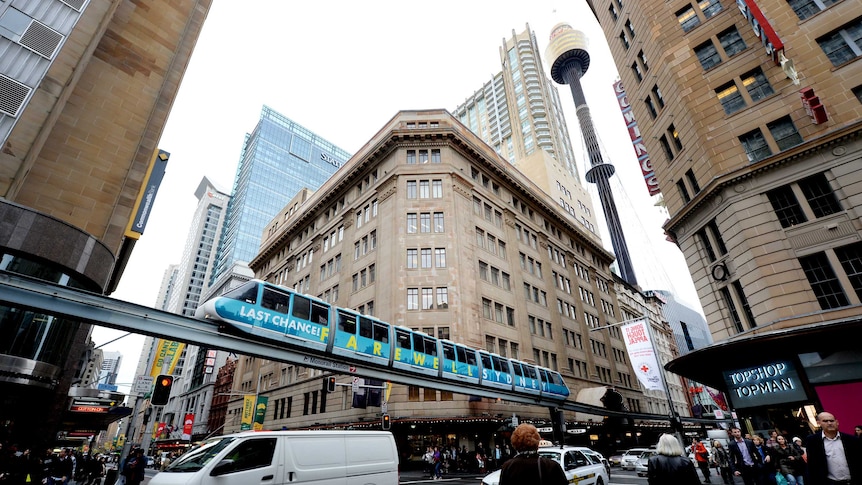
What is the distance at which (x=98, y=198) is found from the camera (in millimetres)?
20906

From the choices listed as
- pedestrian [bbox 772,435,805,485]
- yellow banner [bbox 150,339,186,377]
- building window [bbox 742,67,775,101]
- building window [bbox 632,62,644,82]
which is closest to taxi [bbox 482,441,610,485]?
pedestrian [bbox 772,435,805,485]

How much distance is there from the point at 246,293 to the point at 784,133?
2655cm

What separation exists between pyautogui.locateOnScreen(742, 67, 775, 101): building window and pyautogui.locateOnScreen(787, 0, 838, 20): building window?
3.15m

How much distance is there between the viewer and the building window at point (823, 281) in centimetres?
1656

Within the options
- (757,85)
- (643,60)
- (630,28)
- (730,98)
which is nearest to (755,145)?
(730,98)

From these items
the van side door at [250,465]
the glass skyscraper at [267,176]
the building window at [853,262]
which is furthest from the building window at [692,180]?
the glass skyscraper at [267,176]

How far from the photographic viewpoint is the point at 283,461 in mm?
8391

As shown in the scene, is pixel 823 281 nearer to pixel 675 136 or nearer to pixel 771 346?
pixel 771 346

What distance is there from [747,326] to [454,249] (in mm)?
21771

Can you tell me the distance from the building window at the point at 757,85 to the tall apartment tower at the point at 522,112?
186 ft

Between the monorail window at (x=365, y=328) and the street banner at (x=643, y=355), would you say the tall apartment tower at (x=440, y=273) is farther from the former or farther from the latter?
the street banner at (x=643, y=355)

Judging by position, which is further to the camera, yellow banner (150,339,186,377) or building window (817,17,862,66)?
yellow banner (150,339,186,377)

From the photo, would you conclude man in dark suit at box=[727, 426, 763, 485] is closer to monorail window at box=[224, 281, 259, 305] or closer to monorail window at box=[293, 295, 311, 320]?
monorail window at box=[293, 295, 311, 320]

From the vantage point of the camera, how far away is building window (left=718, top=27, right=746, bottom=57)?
22406mm
